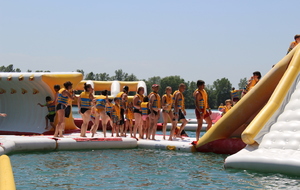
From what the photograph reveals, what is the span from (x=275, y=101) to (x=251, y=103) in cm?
109

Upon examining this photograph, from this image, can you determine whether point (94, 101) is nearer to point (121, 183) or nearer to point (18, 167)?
point (18, 167)

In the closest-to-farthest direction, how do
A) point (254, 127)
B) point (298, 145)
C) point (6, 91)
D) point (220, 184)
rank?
1. point (220, 184)
2. point (298, 145)
3. point (254, 127)
4. point (6, 91)

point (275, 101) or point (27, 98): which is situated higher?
point (275, 101)

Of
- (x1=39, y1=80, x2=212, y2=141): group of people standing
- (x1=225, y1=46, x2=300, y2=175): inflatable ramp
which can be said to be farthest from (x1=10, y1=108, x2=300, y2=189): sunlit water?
(x1=39, y1=80, x2=212, y2=141): group of people standing

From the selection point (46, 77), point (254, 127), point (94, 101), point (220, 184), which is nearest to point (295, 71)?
point (254, 127)

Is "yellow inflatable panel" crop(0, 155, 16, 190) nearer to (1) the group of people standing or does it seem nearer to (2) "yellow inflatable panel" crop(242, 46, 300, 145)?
(2) "yellow inflatable panel" crop(242, 46, 300, 145)

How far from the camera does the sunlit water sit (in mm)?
6242

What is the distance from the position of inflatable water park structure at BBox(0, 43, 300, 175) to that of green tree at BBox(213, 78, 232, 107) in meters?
96.9

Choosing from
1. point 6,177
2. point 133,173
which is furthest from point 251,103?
point 6,177

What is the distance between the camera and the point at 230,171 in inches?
285

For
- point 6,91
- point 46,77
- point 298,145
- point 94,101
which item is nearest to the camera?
point 298,145

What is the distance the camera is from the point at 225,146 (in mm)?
9344

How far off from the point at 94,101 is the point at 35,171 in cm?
406

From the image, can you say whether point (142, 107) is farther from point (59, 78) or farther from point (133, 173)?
point (133, 173)
